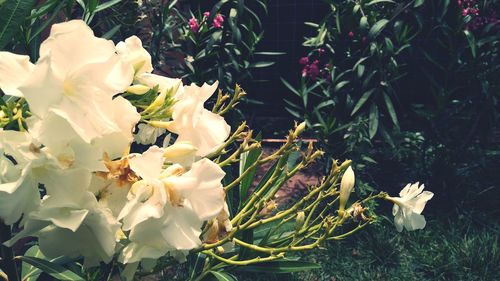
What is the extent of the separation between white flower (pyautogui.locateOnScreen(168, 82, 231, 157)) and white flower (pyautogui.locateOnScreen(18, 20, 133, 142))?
0.10 metres

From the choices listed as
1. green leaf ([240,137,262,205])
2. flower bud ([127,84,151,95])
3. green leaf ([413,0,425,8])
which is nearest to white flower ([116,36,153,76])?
flower bud ([127,84,151,95])

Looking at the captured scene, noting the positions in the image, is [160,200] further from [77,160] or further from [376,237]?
[376,237]

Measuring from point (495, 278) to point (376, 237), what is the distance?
A: 61cm

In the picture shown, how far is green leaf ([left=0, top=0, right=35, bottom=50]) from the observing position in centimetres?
71

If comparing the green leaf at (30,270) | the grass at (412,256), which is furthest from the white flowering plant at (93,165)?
the grass at (412,256)

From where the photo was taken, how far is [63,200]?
1.70 ft

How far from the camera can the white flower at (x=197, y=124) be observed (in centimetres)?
62

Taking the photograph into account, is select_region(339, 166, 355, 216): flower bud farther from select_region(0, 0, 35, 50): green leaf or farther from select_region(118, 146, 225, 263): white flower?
select_region(0, 0, 35, 50): green leaf

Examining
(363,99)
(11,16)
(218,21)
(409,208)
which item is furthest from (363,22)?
(11,16)

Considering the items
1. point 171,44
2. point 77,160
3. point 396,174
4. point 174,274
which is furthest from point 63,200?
point 396,174

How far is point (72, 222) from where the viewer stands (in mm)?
519

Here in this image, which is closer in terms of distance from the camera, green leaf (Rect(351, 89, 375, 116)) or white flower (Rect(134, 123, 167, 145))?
white flower (Rect(134, 123, 167, 145))

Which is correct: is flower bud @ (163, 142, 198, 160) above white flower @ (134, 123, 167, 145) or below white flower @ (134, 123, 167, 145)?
above

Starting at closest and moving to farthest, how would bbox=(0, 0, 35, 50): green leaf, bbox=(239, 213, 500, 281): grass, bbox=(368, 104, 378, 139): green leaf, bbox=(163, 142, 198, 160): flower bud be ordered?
bbox=(163, 142, 198, 160): flower bud → bbox=(0, 0, 35, 50): green leaf → bbox=(239, 213, 500, 281): grass → bbox=(368, 104, 378, 139): green leaf
